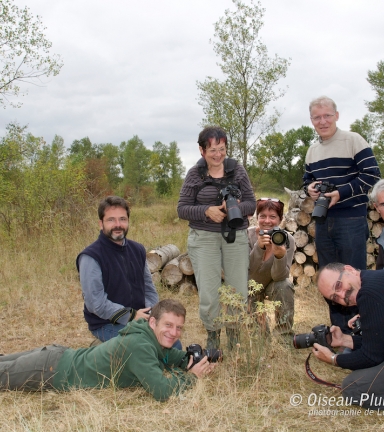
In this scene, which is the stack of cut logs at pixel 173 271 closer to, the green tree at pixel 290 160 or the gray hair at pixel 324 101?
the gray hair at pixel 324 101

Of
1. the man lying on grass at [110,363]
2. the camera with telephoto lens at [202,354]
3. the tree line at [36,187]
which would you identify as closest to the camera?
the man lying on grass at [110,363]

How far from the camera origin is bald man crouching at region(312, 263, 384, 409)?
2408 mm

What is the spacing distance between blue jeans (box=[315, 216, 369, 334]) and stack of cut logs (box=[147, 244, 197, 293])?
7.47 ft

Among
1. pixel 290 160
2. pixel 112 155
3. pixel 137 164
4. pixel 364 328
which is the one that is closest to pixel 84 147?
pixel 112 155

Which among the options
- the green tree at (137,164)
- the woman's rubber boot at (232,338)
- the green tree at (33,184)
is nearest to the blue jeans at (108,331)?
the woman's rubber boot at (232,338)

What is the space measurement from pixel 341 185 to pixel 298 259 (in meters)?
2.28

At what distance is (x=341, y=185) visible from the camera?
11.6ft

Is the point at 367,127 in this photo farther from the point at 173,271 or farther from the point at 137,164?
the point at 173,271

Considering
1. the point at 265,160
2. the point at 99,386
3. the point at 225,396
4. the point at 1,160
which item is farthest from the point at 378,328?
the point at 265,160

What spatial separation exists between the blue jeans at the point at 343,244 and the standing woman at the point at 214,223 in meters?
0.72

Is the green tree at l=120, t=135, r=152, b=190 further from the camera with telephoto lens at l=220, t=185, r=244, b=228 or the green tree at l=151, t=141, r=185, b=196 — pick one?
the camera with telephoto lens at l=220, t=185, r=244, b=228

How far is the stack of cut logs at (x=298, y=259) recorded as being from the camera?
5617mm

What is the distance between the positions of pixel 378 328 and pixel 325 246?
1.30 m

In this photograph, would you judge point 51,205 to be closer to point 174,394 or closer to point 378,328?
point 174,394
